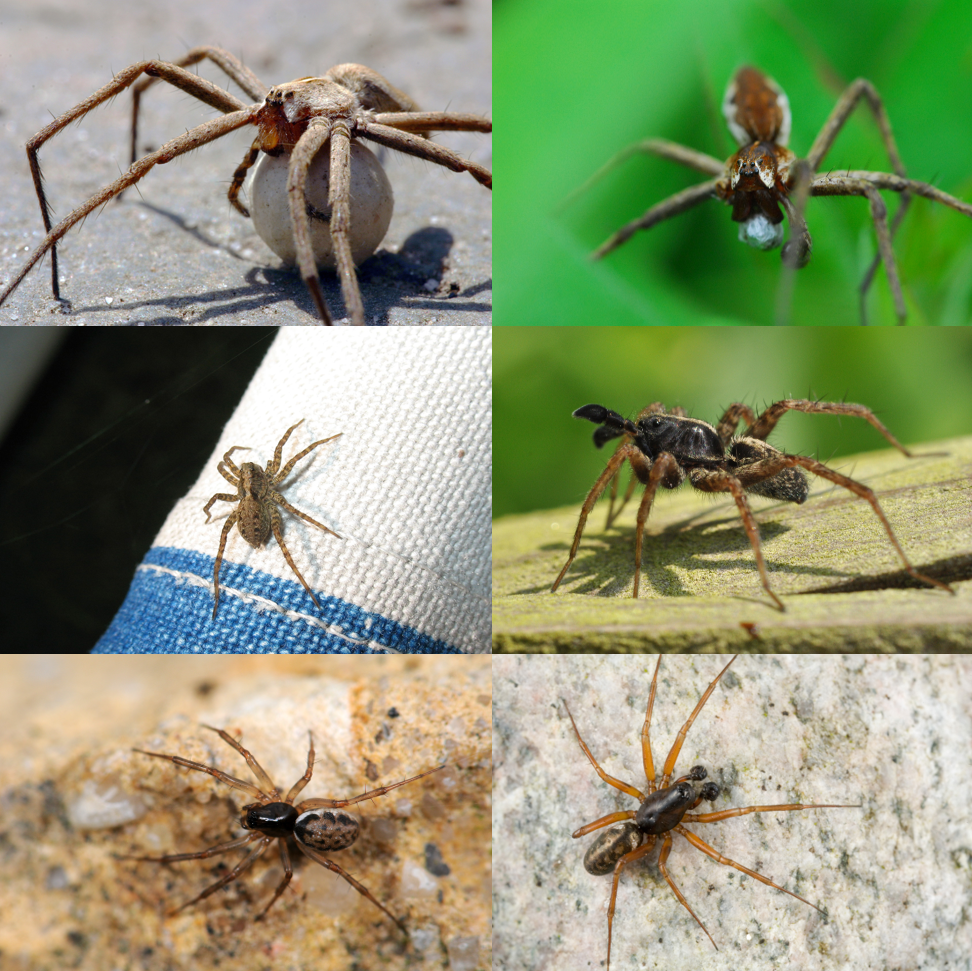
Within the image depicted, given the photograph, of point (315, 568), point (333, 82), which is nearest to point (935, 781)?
point (315, 568)

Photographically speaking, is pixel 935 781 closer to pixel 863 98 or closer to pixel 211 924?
pixel 211 924

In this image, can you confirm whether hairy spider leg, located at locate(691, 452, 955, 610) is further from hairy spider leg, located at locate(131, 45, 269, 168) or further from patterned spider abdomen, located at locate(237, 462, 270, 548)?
hairy spider leg, located at locate(131, 45, 269, 168)

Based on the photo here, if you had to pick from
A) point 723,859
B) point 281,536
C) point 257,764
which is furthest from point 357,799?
point 723,859

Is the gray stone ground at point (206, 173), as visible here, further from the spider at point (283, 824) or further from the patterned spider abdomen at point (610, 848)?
the patterned spider abdomen at point (610, 848)

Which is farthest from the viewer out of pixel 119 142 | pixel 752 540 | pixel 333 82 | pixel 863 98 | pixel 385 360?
pixel 119 142

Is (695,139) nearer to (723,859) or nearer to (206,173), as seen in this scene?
(206,173)

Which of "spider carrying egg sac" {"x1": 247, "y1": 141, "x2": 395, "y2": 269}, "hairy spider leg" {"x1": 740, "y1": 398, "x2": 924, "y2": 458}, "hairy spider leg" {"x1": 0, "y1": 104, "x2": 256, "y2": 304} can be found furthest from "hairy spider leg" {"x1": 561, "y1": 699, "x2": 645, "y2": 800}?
"hairy spider leg" {"x1": 0, "y1": 104, "x2": 256, "y2": 304}
